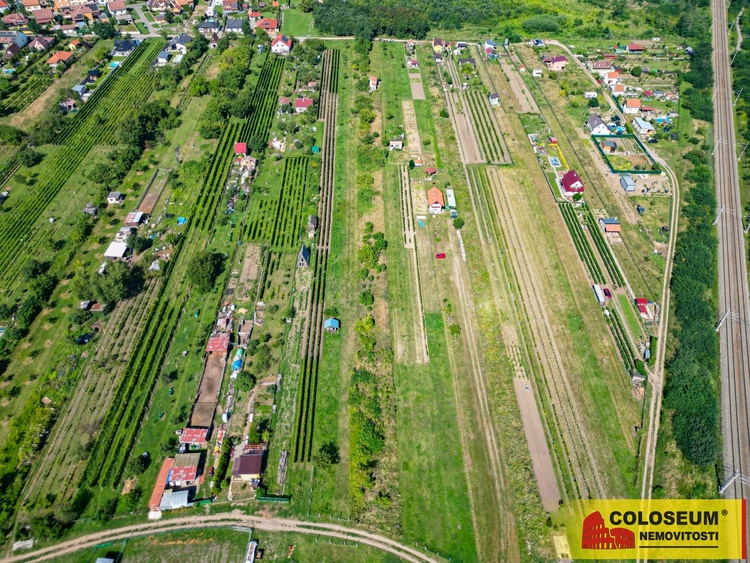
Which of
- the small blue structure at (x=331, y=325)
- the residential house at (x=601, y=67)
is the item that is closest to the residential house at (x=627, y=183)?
the residential house at (x=601, y=67)

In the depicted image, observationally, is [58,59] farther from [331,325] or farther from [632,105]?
[632,105]

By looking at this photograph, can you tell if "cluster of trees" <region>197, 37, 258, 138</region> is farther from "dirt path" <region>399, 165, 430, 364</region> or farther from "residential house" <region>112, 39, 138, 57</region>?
"dirt path" <region>399, 165, 430, 364</region>

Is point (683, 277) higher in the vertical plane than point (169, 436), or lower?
higher

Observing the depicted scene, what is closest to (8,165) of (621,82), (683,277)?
(683,277)

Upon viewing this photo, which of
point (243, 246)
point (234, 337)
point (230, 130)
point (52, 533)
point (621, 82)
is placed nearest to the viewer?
point (52, 533)

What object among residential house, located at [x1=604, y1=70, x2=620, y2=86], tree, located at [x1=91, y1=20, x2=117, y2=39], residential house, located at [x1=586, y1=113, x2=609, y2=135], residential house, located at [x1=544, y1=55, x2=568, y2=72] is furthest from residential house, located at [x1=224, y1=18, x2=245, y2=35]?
residential house, located at [x1=604, y1=70, x2=620, y2=86]

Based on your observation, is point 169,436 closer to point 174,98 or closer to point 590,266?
point 590,266
